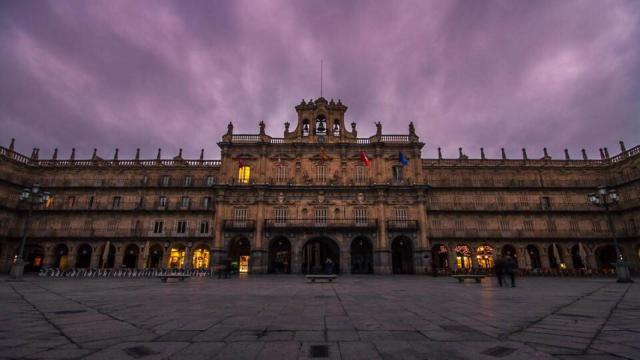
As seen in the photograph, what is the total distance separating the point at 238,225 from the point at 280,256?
23.5 feet

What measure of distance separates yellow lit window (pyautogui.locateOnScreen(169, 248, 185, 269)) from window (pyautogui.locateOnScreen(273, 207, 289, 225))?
39.8 ft

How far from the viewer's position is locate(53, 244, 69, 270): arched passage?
3849 cm

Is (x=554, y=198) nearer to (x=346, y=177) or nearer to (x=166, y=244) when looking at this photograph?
(x=346, y=177)

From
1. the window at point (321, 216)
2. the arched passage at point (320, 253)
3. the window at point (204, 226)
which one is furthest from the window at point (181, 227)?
the window at point (321, 216)

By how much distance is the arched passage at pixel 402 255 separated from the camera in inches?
1415

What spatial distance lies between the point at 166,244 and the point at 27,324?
33.9m

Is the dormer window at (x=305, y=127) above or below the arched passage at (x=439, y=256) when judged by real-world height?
above

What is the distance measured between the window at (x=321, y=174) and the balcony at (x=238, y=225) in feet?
27.4

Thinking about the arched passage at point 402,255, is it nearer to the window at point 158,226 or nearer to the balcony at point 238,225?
the balcony at point 238,225

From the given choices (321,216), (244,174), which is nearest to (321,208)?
(321,216)

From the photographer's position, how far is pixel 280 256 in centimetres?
3875

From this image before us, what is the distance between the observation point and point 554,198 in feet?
126

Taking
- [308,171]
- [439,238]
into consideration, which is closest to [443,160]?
[439,238]

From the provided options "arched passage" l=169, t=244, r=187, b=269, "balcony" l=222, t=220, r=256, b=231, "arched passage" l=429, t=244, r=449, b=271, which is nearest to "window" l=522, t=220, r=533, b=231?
"arched passage" l=429, t=244, r=449, b=271
